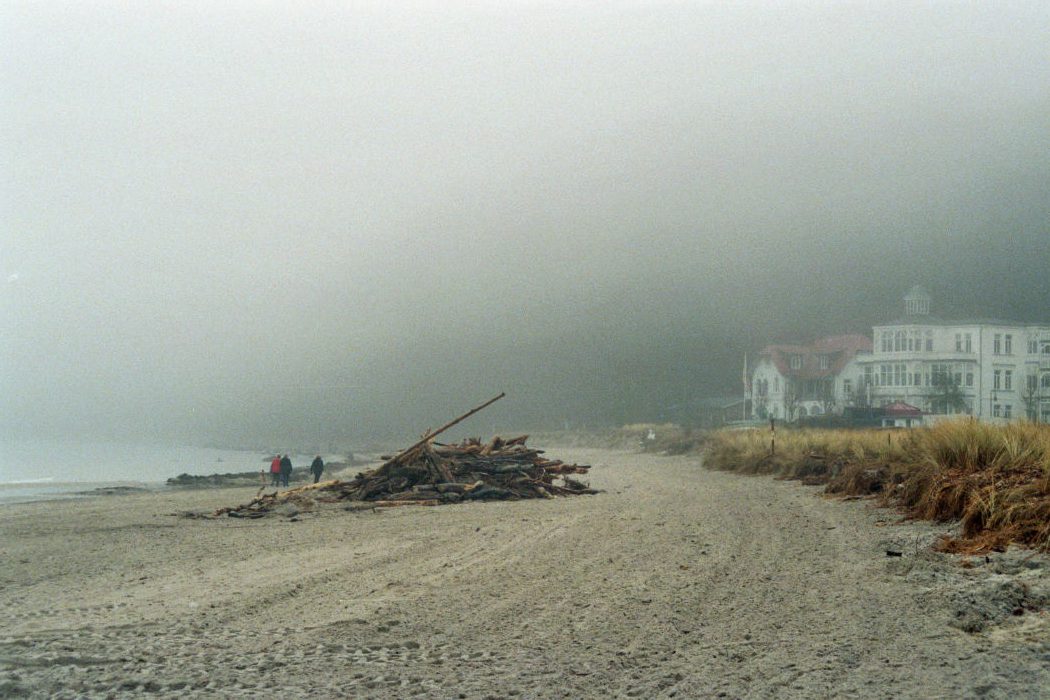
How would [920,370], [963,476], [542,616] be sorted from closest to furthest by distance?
[542,616] → [963,476] → [920,370]

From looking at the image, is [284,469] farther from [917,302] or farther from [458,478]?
[917,302]

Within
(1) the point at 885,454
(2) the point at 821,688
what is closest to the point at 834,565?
(2) the point at 821,688

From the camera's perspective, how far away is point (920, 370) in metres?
56.3

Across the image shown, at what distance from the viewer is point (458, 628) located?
286 inches

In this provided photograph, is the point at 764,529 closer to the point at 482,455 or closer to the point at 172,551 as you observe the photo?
the point at 172,551

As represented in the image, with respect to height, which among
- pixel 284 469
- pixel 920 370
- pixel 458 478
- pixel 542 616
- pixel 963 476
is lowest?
pixel 284 469

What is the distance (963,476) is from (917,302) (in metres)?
56.6

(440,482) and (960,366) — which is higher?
(960,366)

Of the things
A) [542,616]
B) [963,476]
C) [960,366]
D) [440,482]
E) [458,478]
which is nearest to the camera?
[542,616]

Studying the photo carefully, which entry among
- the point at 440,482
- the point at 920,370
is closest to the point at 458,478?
the point at 440,482

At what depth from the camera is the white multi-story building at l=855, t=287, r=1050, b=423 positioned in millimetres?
50156

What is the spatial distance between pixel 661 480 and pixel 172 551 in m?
17.5

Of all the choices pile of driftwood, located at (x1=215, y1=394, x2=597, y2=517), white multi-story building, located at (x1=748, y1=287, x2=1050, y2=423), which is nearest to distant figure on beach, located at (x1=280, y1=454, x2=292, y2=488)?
pile of driftwood, located at (x1=215, y1=394, x2=597, y2=517)

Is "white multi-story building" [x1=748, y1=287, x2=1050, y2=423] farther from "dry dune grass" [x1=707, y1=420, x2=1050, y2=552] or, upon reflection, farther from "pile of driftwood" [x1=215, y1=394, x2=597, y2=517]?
"pile of driftwood" [x1=215, y1=394, x2=597, y2=517]
